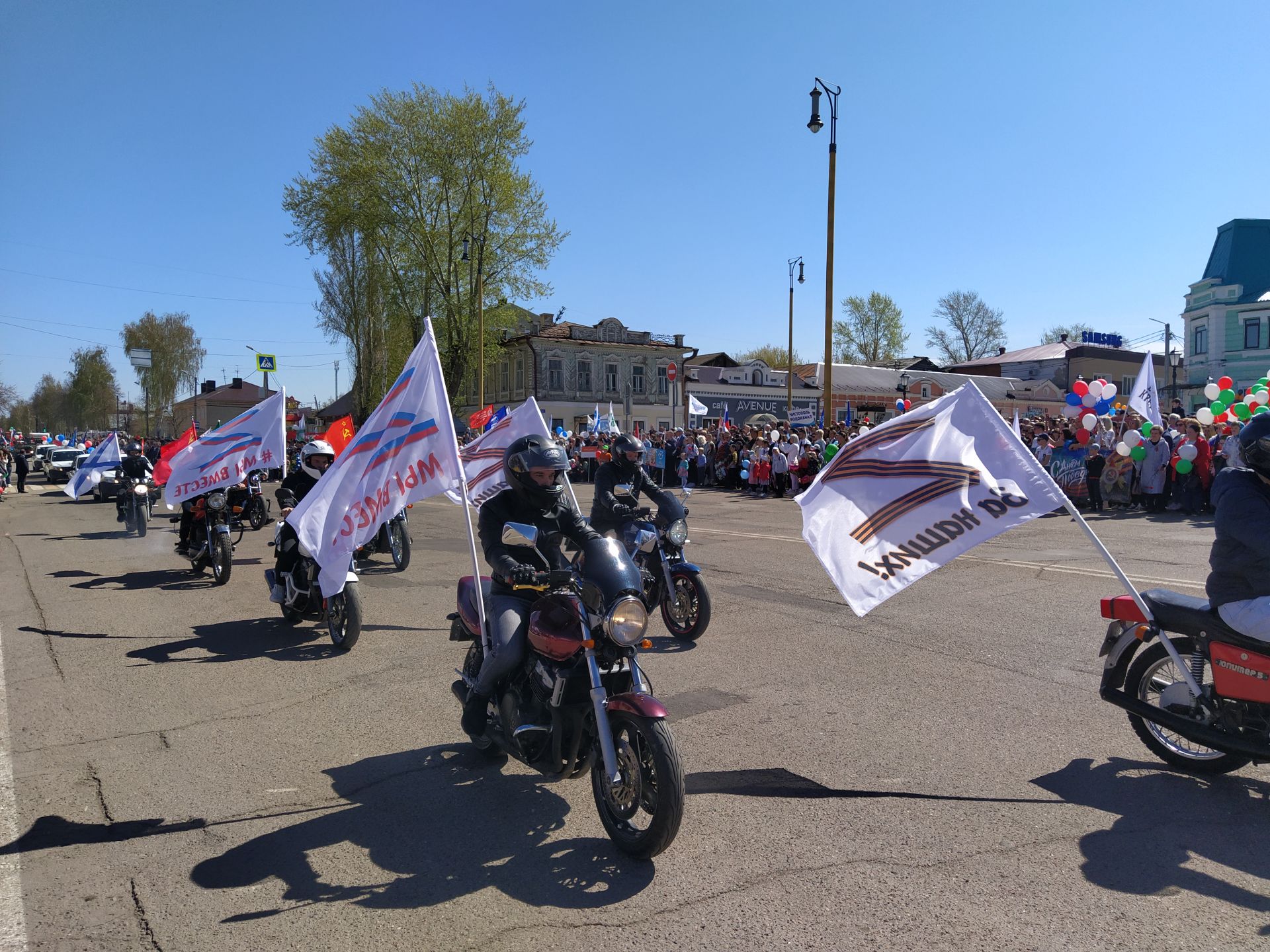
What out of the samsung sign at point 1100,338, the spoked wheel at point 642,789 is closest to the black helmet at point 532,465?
the spoked wheel at point 642,789

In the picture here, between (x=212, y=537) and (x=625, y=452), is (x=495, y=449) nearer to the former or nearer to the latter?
(x=625, y=452)

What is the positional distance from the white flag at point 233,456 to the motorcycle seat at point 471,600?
6089 millimetres

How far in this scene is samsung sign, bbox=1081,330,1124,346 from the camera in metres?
78.8

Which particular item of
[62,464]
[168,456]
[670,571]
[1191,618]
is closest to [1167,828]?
[1191,618]

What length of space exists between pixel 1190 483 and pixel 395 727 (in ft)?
56.8

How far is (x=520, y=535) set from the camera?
4.34m

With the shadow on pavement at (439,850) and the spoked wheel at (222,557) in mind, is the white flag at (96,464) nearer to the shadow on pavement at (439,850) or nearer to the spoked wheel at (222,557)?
the spoked wheel at (222,557)

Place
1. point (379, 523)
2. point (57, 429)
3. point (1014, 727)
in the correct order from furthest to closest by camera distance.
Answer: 1. point (57, 429)
2. point (379, 523)
3. point (1014, 727)

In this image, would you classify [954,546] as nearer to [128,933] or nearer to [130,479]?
[128,933]

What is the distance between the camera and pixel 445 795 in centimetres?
451

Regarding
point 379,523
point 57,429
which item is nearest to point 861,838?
point 379,523

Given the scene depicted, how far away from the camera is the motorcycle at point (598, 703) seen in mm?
3658

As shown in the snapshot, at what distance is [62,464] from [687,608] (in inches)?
1733


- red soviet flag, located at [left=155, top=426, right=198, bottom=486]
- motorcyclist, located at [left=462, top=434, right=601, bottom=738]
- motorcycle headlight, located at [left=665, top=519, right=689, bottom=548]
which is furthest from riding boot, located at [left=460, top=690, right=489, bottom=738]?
red soviet flag, located at [left=155, top=426, right=198, bottom=486]
